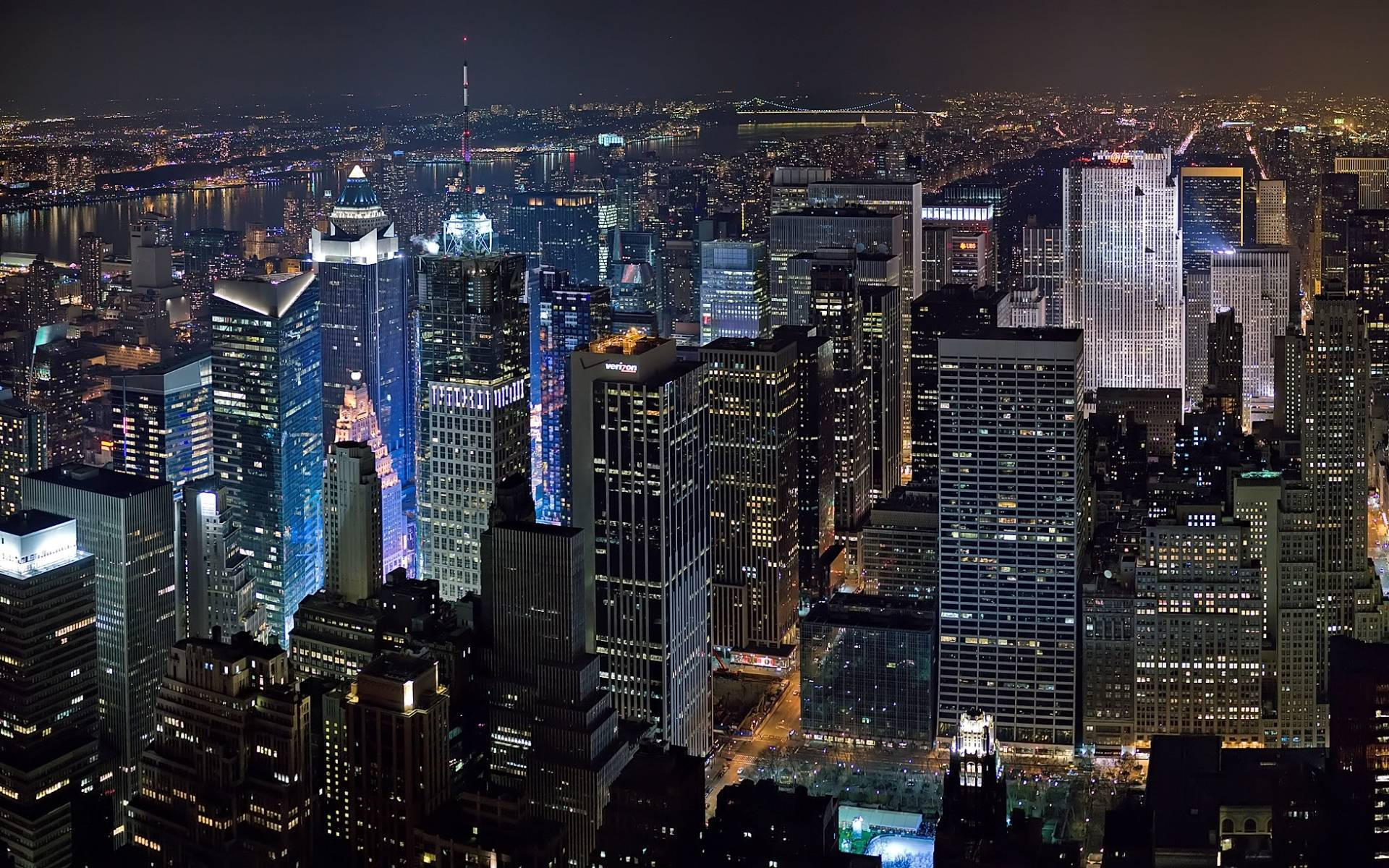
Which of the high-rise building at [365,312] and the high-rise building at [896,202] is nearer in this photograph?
the high-rise building at [365,312]

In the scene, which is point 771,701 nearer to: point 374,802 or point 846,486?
point 846,486

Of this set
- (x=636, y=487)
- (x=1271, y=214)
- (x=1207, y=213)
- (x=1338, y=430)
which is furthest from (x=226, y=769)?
(x=1207, y=213)

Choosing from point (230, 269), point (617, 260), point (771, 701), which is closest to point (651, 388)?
point (771, 701)

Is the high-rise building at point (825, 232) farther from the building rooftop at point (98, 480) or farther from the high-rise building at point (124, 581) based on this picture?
the high-rise building at point (124, 581)

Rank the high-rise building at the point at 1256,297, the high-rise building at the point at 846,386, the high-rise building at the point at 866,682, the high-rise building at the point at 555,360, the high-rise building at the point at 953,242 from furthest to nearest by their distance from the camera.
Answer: the high-rise building at the point at 953,242 → the high-rise building at the point at 1256,297 → the high-rise building at the point at 846,386 → the high-rise building at the point at 866,682 → the high-rise building at the point at 555,360

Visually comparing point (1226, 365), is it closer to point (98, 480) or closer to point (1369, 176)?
point (1369, 176)

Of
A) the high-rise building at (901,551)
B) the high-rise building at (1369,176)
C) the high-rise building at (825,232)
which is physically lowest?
the high-rise building at (901,551)

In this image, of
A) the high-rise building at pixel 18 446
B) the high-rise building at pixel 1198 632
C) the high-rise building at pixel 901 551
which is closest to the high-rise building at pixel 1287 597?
the high-rise building at pixel 1198 632

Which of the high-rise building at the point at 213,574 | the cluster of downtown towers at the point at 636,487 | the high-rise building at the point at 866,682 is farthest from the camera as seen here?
the high-rise building at the point at 866,682
